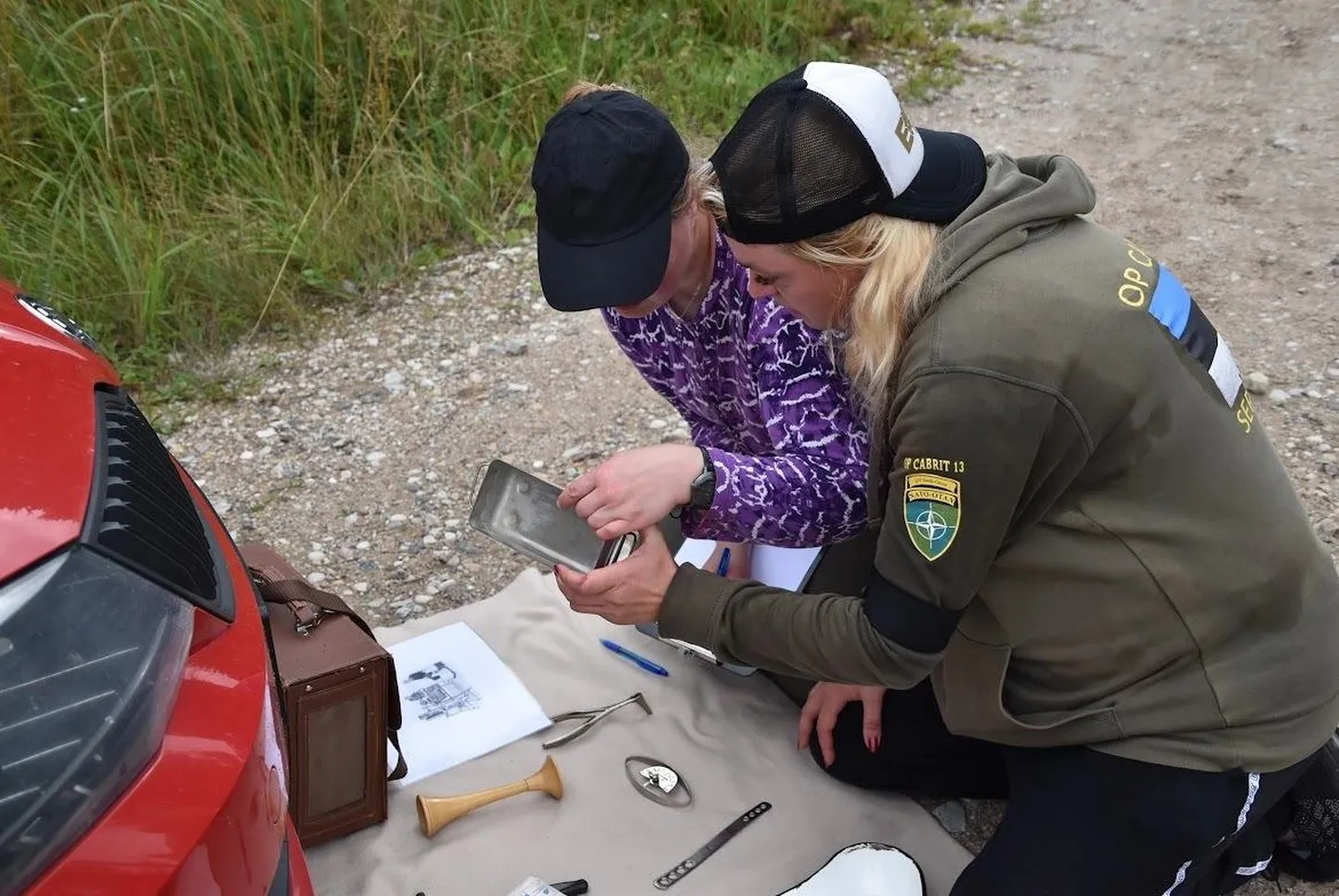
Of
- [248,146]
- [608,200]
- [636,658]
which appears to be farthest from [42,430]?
[248,146]

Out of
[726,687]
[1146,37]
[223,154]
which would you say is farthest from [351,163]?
[1146,37]

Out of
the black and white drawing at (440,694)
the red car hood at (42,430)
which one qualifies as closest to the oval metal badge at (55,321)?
the red car hood at (42,430)

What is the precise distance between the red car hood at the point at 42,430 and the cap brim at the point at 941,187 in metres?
1.08

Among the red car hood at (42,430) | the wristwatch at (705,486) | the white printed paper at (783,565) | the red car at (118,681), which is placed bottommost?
the white printed paper at (783,565)

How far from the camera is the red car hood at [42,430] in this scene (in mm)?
1284

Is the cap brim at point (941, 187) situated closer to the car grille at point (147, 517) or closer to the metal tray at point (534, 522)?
the metal tray at point (534, 522)

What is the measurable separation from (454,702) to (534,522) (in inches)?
24.7

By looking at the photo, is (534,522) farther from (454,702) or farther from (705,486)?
(454,702)

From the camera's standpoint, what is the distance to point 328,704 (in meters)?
2.08

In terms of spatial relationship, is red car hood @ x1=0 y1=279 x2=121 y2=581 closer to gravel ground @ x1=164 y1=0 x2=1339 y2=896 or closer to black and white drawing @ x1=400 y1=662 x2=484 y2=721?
black and white drawing @ x1=400 y1=662 x2=484 y2=721

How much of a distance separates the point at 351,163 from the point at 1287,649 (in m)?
3.75

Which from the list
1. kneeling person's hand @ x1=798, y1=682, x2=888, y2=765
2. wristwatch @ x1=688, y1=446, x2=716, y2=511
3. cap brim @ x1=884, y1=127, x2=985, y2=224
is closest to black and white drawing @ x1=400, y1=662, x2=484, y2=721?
kneeling person's hand @ x1=798, y1=682, x2=888, y2=765

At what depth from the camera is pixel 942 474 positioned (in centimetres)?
154

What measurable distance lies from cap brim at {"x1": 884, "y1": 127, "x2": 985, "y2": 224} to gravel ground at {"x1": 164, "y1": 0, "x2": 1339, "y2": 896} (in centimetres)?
133
